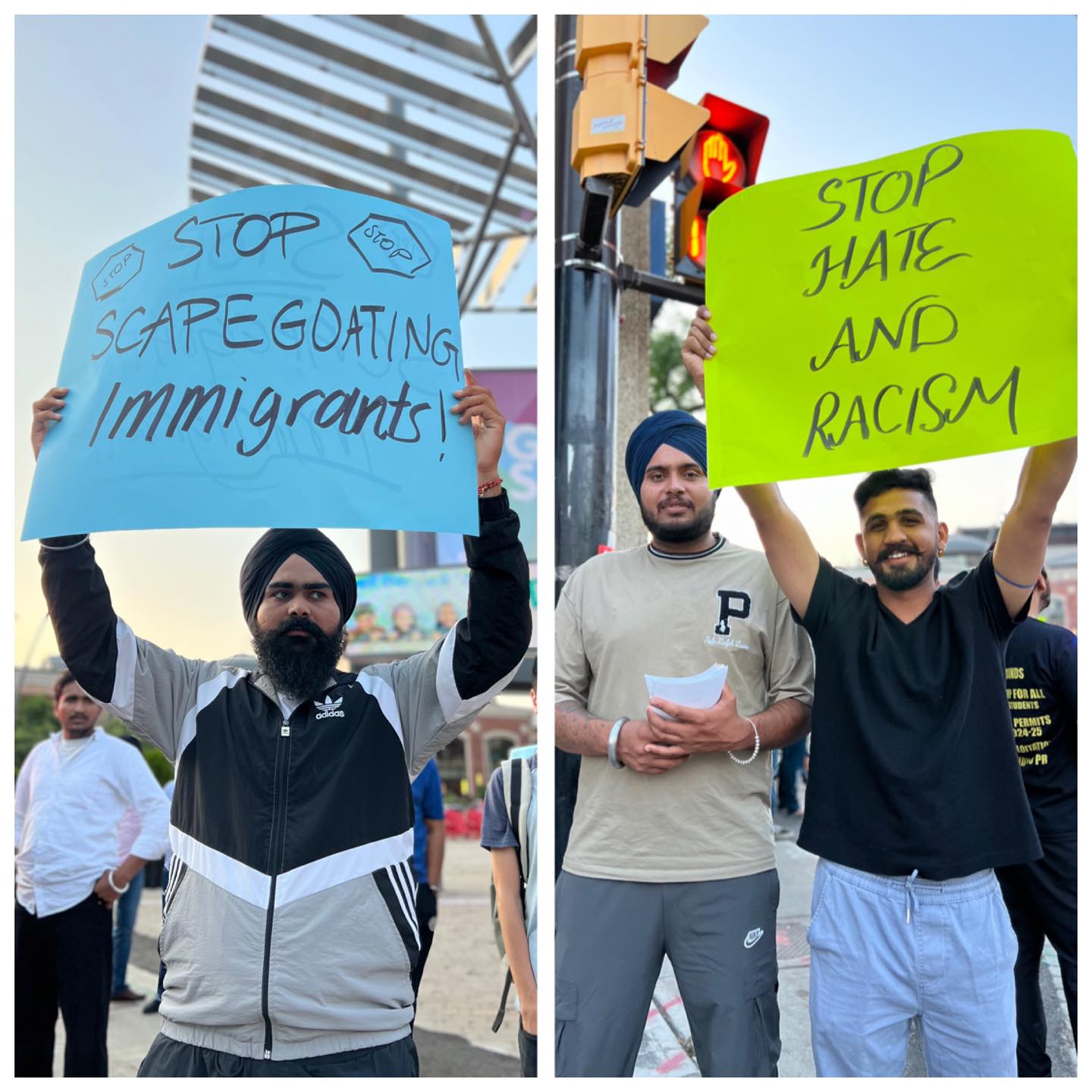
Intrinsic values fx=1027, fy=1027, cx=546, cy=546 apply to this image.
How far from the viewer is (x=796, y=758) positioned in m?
8.39

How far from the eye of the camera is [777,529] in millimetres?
2395

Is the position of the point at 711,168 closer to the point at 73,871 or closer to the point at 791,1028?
the point at 791,1028

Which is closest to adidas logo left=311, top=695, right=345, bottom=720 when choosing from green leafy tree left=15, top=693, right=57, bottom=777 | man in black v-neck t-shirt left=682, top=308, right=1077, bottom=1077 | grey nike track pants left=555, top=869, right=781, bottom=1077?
grey nike track pants left=555, top=869, right=781, bottom=1077

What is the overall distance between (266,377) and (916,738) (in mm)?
1610

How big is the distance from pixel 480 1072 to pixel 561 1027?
2.41 meters

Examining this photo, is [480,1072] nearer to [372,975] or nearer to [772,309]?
[372,975]

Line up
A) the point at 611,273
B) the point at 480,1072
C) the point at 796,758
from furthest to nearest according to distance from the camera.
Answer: the point at 796,758 → the point at 480,1072 → the point at 611,273

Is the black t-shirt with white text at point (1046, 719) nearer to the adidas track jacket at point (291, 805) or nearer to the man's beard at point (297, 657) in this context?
the adidas track jacket at point (291, 805)

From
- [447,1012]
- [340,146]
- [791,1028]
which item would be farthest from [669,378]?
[791,1028]

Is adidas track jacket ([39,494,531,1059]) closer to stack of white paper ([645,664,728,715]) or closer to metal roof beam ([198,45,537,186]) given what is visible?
stack of white paper ([645,664,728,715])

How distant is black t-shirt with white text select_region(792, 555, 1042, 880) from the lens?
88.2 inches

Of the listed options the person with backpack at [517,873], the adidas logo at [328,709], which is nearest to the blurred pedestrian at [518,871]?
the person with backpack at [517,873]

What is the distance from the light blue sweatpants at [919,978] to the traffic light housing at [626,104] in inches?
76.2
